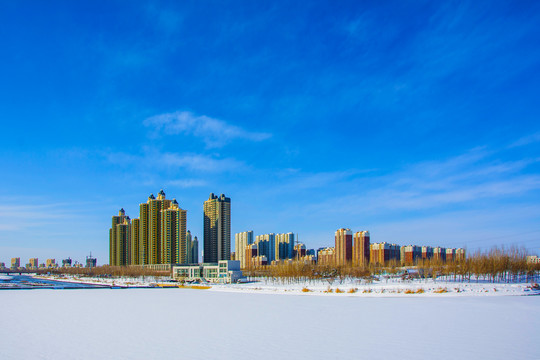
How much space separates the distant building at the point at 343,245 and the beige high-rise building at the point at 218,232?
108 ft

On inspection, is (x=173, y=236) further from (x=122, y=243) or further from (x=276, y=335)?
(x=276, y=335)

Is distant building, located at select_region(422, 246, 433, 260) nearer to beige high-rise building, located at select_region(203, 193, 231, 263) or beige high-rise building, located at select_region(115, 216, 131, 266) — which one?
beige high-rise building, located at select_region(203, 193, 231, 263)

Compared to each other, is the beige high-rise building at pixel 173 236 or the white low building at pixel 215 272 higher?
the beige high-rise building at pixel 173 236

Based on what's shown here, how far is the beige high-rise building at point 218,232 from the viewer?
12588cm

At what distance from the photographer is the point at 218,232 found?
127m

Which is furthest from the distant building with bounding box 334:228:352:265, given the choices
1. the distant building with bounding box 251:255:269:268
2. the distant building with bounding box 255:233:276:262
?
the distant building with bounding box 255:233:276:262

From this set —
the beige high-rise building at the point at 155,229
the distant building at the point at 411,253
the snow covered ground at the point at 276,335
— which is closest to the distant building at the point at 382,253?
the distant building at the point at 411,253

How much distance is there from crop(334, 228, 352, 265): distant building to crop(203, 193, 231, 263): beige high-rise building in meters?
33.0

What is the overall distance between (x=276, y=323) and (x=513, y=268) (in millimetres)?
49388

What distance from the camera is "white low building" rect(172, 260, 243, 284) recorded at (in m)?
85.5

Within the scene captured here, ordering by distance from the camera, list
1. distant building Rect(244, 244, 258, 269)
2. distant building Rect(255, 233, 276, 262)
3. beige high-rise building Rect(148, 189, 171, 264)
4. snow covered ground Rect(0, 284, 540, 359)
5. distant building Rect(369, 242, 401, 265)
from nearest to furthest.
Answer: snow covered ground Rect(0, 284, 540, 359), distant building Rect(369, 242, 401, 265), beige high-rise building Rect(148, 189, 171, 264), distant building Rect(244, 244, 258, 269), distant building Rect(255, 233, 276, 262)

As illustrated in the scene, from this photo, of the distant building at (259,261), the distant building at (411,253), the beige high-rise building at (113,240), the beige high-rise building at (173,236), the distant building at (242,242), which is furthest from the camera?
the beige high-rise building at (113,240)

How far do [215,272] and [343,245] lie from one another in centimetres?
3728

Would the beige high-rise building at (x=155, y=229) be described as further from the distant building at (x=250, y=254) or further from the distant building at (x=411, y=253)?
the distant building at (x=411, y=253)
